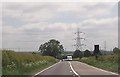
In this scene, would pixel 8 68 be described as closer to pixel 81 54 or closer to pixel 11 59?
pixel 11 59

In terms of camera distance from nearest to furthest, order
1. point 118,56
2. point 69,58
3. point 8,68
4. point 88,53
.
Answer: point 8,68
point 118,56
point 69,58
point 88,53

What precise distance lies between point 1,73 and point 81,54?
156118mm

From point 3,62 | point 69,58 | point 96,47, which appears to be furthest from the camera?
point 69,58

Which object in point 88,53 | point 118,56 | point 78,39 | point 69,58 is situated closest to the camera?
point 118,56

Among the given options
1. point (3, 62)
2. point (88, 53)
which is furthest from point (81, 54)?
point (3, 62)

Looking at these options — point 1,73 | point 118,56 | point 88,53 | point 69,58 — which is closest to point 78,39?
point 69,58

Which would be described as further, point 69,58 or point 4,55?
point 69,58

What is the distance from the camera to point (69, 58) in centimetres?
15950

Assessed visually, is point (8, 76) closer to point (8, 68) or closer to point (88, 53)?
point (8, 68)

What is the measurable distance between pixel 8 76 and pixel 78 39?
9441cm

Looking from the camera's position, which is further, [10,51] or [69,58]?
[69,58]

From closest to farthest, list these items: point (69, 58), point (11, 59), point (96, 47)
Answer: point (11, 59) < point (96, 47) < point (69, 58)

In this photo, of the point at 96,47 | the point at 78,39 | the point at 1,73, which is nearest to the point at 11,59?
the point at 1,73

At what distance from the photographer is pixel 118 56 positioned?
4709cm
